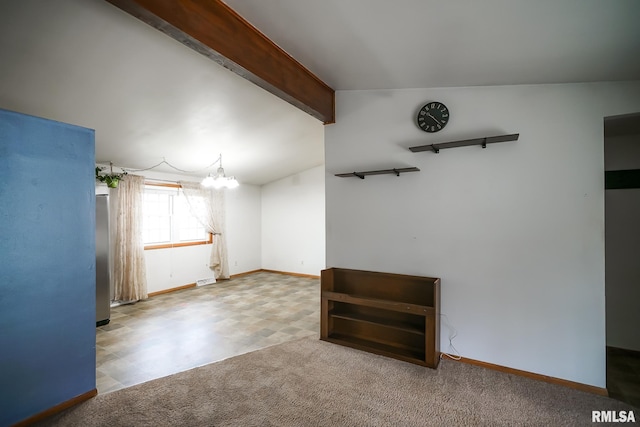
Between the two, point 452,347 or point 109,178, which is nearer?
point 452,347

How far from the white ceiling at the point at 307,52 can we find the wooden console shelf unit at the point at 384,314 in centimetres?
208

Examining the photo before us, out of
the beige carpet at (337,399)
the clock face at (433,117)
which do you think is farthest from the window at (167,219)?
the clock face at (433,117)

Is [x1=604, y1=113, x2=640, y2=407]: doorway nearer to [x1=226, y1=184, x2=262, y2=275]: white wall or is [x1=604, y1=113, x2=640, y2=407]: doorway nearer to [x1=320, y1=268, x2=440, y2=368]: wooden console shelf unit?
[x1=320, y1=268, x2=440, y2=368]: wooden console shelf unit

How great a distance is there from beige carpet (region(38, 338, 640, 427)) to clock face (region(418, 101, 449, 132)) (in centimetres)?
247

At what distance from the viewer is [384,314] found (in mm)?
3148

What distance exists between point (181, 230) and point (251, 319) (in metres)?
3.00

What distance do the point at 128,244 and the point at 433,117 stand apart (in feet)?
17.2

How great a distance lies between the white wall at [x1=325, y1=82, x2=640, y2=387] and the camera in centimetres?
237

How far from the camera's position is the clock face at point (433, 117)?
9.51 ft

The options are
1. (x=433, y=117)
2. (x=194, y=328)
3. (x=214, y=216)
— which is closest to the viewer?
(x=433, y=117)

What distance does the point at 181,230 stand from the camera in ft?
19.5

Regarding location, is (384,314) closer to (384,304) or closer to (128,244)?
(384,304)

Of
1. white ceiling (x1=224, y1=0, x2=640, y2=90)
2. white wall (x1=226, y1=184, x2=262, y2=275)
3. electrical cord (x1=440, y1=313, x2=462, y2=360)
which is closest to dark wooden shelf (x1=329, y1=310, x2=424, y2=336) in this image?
electrical cord (x1=440, y1=313, x2=462, y2=360)

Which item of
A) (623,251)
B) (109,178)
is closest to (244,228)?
(109,178)
